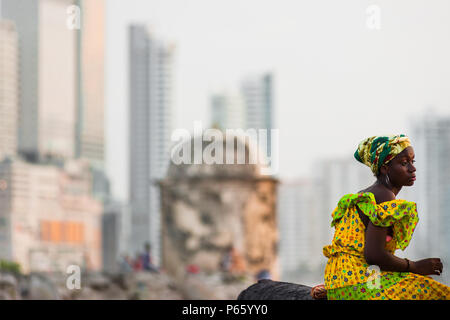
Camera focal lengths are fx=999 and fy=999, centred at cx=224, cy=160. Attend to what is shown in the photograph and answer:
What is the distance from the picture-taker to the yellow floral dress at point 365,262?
12.8 ft

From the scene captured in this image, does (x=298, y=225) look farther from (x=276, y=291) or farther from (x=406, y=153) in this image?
(x=406, y=153)

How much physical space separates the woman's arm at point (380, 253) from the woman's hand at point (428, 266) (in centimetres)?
2

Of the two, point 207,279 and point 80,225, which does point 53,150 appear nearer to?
point 80,225

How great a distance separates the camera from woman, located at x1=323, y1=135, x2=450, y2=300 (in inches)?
154

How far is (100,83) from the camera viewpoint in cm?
13238

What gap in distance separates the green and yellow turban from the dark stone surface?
29.4 inches

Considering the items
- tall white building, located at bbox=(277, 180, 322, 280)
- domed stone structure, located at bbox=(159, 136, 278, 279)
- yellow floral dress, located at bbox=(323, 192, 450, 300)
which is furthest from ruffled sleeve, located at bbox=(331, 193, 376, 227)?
tall white building, located at bbox=(277, 180, 322, 280)

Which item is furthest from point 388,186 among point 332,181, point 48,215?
point 332,181

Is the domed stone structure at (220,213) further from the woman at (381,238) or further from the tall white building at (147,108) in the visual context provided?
the tall white building at (147,108)

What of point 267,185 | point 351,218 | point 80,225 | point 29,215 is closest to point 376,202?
point 351,218

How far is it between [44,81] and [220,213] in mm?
107512

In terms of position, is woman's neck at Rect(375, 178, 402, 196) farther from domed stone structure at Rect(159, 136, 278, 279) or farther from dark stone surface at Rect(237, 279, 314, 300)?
domed stone structure at Rect(159, 136, 278, 279)

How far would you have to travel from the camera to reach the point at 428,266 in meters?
3.91

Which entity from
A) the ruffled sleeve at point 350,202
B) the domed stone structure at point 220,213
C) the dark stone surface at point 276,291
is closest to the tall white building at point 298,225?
the domed stone structure at point 220,213
